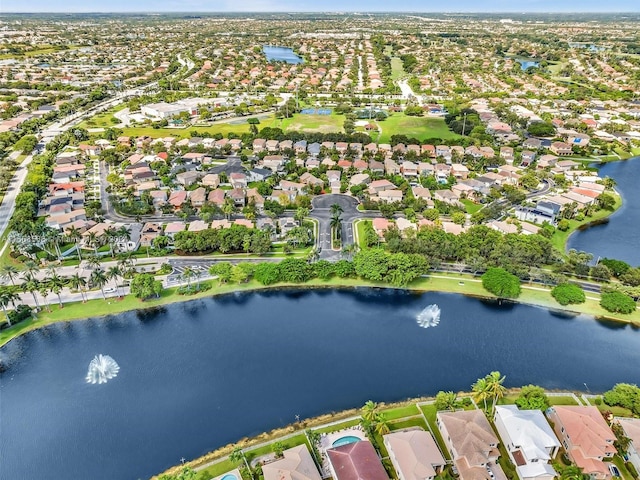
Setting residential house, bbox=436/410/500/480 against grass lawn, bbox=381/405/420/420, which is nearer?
residential house, bbox=436/410/500/480

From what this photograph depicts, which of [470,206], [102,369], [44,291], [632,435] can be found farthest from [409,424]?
[470,206]

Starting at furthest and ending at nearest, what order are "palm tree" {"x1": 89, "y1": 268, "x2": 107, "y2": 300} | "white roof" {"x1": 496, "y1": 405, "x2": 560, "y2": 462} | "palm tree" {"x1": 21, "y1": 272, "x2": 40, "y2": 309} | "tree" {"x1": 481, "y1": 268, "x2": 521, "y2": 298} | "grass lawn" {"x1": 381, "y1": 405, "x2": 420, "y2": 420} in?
"tree" {"x1": 481, "y1": 268, "x2": 521, "y2": 298} < "palm tree" {"x1": 89, "y1": 268, "x2": 107, "y2": 300} < "palm tree" {"x1": 21, "y1": 272, "x2": 40, "y2": 309} < "grass lawn" {"x1": 381, "y1": 405, "x2": 420, "y2": 420} < "white roof" {"x1": 496, "y1": 405, "x2": 560, "y2": 462}

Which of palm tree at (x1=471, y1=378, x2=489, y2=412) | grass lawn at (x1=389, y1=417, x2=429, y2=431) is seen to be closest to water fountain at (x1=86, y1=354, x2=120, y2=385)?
grass lawn at (x1=389, y1=417, x2=429, y2=431)

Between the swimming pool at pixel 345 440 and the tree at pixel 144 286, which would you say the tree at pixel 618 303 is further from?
the tree at pixel 144 286

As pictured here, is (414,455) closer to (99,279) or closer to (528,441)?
(528,441)

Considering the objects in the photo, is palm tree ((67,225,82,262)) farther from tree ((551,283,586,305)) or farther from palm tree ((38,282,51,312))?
tree ((551,283,586,305))

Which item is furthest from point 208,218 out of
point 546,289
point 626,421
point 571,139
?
point 571,139

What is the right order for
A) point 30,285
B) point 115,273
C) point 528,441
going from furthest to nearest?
point 115,273 < point 30,285 < point 528,441
